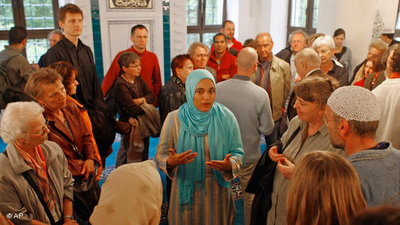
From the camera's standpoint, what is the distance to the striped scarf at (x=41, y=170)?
1.96 metres

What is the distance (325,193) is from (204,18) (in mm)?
8462

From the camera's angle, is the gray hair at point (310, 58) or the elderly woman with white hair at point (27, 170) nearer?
the elderly woman with white hair at point (27, 170)

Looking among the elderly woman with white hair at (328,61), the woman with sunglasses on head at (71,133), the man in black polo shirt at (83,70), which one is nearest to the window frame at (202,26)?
the elderly woman with white hair at (328,61)

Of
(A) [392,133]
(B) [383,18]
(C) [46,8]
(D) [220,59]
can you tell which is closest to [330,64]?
(D) [220,59]

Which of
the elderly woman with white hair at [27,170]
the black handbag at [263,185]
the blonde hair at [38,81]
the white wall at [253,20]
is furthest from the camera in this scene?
the white wall at [253,20]

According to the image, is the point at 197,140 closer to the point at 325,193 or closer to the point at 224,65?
the point at 325,193

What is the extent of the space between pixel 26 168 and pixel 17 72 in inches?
150

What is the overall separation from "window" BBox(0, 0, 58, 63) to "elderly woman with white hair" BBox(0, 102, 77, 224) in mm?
6167

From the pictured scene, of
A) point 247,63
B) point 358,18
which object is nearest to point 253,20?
point 358,18

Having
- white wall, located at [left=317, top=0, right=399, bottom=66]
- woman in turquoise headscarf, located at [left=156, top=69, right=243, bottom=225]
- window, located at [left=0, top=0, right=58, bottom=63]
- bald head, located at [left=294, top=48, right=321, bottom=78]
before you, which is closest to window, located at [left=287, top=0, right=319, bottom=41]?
white wall, located at [left=317, top=0, right=399, bottom=66]

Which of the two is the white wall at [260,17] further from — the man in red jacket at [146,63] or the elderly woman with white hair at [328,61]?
the man in red jacket at [146,63]

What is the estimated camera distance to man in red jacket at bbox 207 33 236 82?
5.23m

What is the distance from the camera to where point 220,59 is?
5367 millimetres

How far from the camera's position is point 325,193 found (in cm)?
118
